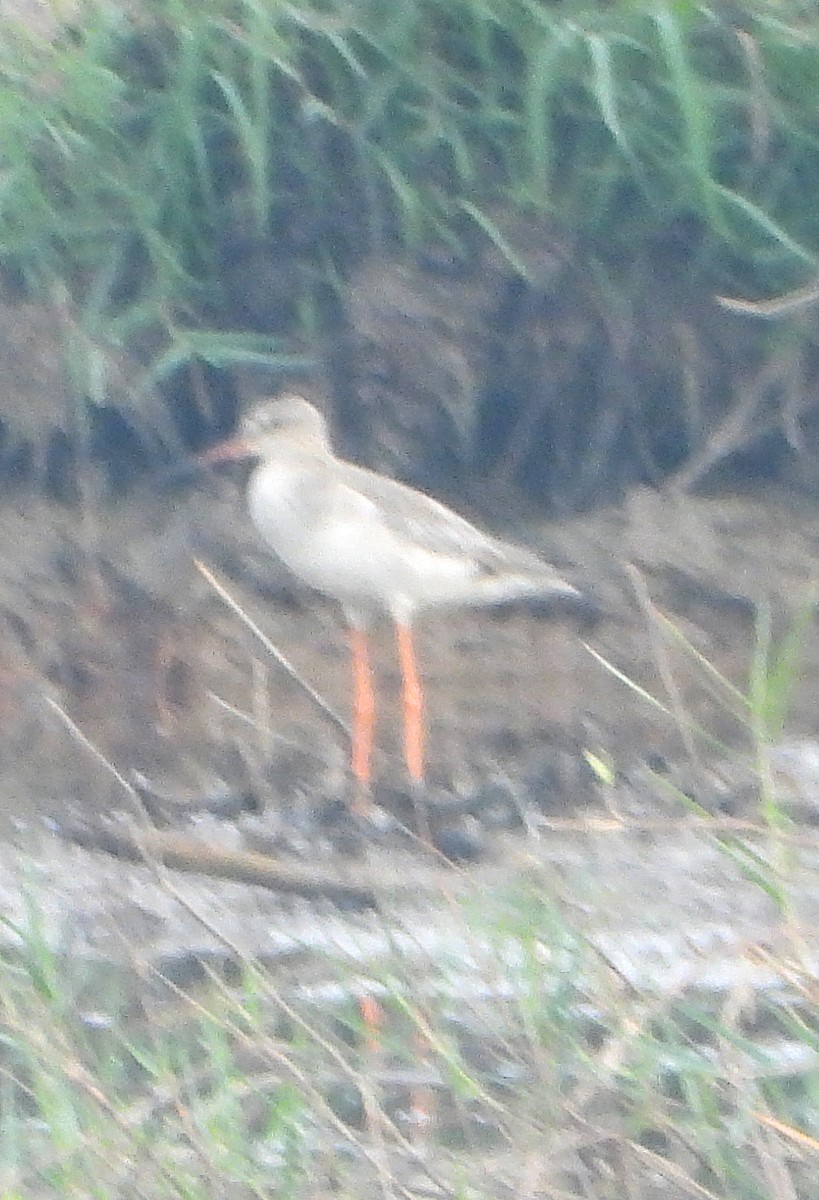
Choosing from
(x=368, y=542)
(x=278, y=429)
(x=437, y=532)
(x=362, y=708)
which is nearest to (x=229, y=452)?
(x=278, y=429)

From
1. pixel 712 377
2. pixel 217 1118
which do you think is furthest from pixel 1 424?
pixel 217 1118

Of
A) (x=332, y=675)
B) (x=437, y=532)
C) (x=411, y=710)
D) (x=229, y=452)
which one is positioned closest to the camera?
(x=411, y=710)

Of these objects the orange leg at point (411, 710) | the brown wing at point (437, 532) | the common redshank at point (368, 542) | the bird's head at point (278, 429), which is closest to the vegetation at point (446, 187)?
the bird's head at point (278, 429)

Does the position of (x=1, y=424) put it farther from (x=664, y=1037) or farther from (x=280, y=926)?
(x=664, y=1037)

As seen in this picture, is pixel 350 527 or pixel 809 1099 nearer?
pixel 809 1099

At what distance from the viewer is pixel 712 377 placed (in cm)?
484

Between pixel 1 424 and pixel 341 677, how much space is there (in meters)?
0.96

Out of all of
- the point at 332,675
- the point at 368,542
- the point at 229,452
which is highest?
the point at 229,452

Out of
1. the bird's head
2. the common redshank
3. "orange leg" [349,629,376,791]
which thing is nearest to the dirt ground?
"orange leg" [349,629,376,791]

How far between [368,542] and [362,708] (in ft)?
1.13

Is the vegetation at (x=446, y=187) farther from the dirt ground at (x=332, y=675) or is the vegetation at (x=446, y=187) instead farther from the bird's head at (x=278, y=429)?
the dirt ground at (x=332, y=675)

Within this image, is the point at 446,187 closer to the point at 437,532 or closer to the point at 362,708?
the point at 437,532

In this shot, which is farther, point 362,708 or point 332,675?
point 332,675

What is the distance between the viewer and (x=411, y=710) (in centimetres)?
459
